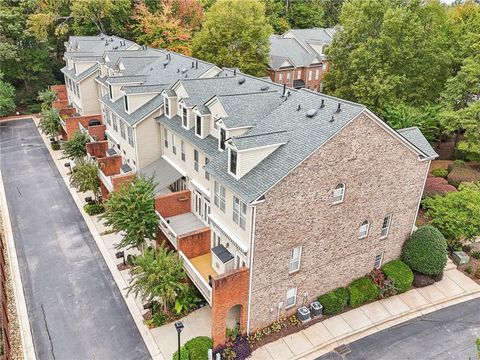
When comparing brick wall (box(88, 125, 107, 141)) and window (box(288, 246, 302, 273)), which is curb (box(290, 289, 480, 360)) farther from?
brick wall (box(88, 125, 107, 141))

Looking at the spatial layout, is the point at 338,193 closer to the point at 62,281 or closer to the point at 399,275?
the point at 399,275

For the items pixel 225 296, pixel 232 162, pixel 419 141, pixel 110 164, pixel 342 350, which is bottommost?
pixel 342 350

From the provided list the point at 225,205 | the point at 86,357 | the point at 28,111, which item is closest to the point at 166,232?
the point at 225,205

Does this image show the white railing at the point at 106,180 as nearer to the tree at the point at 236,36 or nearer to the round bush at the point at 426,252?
the round bush at the point at 426,252

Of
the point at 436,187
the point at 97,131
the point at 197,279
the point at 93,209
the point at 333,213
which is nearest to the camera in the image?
the point at 197,279

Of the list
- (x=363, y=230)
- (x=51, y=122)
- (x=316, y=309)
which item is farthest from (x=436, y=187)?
(x=51, y=122)

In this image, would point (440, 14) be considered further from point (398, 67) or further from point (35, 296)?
point (35, 296)

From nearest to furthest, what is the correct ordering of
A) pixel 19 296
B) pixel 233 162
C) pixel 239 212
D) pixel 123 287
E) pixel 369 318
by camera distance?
pixel 239 212 < pixel 233 162 < pixel 369 318 < pixel 19 296 < pixel 123 287
